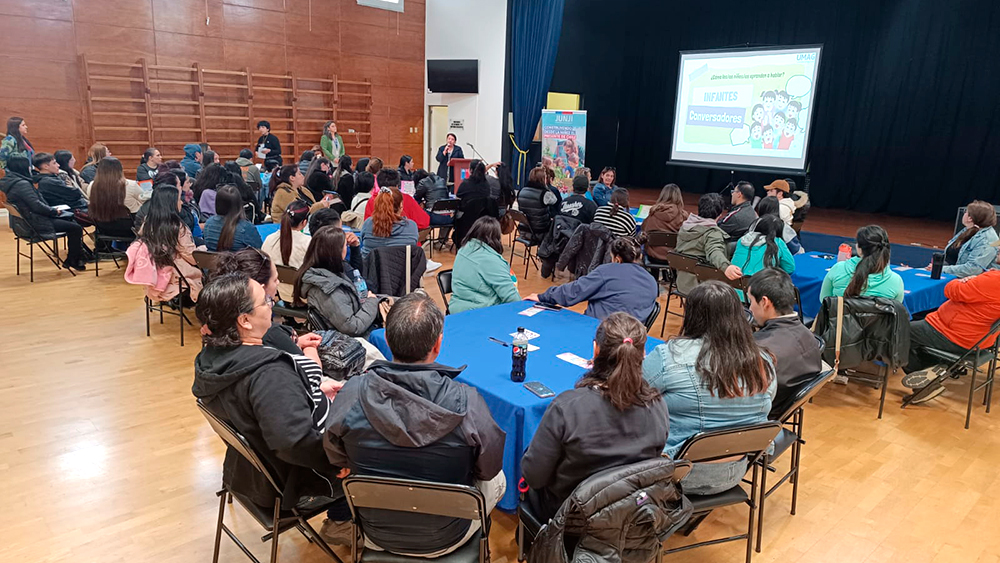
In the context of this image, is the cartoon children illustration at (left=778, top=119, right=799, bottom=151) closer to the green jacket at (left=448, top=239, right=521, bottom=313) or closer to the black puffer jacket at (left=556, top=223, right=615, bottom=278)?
the black puffer jacket at (left=556, top=223, right=615, bottom=278)

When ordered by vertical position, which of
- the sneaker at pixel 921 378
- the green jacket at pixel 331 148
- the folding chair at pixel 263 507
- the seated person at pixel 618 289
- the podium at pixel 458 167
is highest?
the green jacket at pixel 331 148

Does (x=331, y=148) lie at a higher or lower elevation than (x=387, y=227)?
higher

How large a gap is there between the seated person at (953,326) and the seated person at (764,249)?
95 centimetres

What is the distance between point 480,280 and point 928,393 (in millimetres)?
3127

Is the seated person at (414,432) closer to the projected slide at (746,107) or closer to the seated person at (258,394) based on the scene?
the seated person at (258,394)

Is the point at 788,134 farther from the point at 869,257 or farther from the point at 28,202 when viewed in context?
the point at 28,202

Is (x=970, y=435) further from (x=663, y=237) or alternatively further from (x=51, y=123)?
(x=51, y=123)

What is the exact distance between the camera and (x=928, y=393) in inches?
166

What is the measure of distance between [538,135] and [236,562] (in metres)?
10.7

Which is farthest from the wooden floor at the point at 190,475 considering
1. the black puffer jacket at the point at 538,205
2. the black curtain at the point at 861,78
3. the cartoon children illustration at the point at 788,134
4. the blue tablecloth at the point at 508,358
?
the black curtain at the point at 861,78

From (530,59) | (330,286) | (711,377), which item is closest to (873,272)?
(711,377)

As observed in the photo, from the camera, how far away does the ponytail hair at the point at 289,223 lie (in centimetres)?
416

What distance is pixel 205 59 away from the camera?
10.8 metres

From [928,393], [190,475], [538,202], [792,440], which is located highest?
[538,202]
